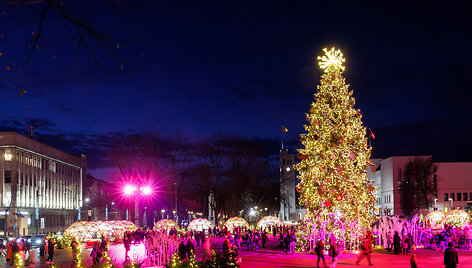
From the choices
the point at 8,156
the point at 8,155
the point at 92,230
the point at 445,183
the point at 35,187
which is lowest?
the point at 92,230

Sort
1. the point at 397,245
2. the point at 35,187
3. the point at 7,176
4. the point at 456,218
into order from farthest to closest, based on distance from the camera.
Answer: the point at 35,187, the point at 7,176, the point at 456,218, the point at 397,245

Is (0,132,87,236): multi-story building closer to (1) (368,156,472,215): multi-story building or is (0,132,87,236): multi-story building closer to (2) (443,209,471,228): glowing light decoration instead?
(2) (443,209,471,228): glowing light decoration

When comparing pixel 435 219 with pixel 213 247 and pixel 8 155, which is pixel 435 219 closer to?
pixel 213 247

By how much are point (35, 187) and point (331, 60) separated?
2280 inches

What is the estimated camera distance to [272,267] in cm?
2431

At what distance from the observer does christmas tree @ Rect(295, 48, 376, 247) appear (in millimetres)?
30703

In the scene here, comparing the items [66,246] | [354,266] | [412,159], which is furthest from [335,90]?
[412,159]

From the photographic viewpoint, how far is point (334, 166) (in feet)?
101

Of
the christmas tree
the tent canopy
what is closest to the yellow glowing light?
the christmas tree

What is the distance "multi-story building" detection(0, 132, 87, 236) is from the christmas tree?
39.2m

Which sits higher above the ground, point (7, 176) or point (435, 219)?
point (7, 176)

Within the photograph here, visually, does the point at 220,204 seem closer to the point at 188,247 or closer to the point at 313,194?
the point at 313,194

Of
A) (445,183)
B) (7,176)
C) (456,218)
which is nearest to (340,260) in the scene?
(456,218)

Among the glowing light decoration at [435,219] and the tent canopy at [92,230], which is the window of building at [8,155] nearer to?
the tent canopy at [92,230]
